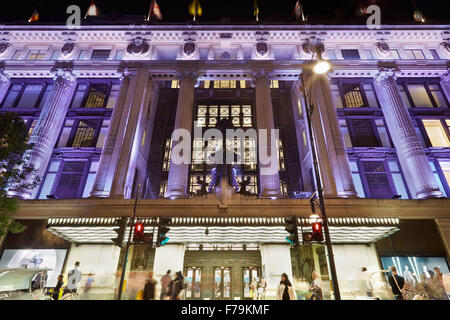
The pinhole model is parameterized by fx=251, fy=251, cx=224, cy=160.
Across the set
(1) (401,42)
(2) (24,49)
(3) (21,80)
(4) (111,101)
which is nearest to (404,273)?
(1) (401,42)

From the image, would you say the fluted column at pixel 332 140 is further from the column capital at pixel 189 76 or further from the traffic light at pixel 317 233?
the column capital at pixel 189 76

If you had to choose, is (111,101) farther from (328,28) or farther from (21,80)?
(328,28)

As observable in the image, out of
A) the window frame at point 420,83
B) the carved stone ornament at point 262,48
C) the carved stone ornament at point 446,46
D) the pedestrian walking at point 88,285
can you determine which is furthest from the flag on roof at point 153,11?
the carved stone ornament at point 446,46

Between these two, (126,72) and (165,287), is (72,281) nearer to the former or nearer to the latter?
(165,287)

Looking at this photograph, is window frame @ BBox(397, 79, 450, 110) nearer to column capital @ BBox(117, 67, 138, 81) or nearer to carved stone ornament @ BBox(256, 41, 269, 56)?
carved stone ornament @ BBox(256, 41, 269, 56)

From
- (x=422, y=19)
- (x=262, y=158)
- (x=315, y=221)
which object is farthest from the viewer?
(x=422, y=19)

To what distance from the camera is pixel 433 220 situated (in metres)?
17.5

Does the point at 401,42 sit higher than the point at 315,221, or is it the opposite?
the point at 401,42

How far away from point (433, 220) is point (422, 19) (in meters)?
22.2

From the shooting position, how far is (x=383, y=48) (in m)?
25.3

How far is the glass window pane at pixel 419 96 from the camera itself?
23.8 meters

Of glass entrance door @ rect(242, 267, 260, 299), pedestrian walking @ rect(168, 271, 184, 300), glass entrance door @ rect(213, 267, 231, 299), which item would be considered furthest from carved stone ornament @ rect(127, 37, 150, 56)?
glass entrance door @ rect(242, 267, 260, 299)

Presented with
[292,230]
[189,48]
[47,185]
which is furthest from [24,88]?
[292,230]
